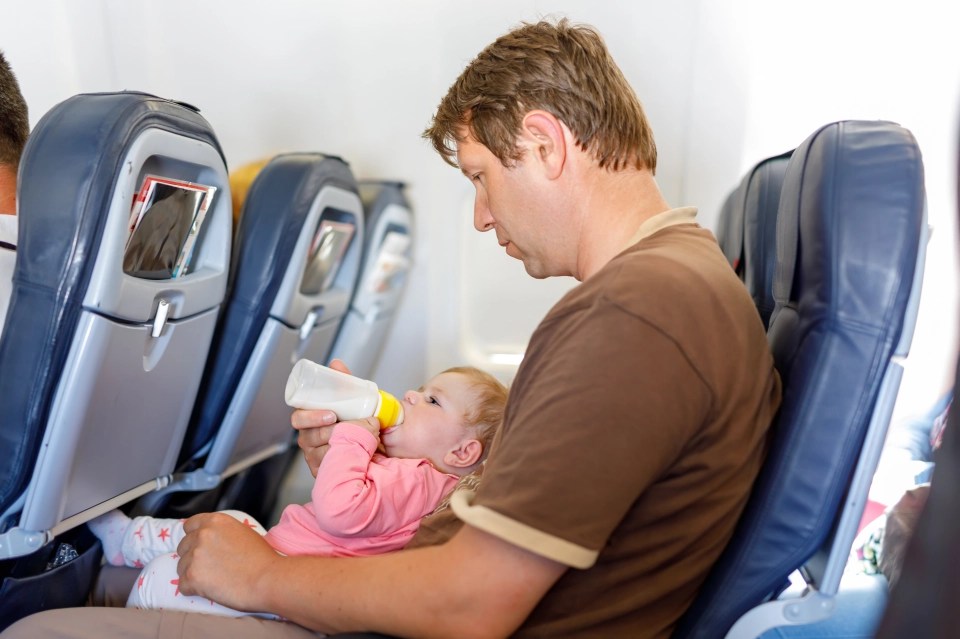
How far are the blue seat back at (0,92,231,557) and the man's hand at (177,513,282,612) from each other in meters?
0.39

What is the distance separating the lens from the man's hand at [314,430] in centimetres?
167

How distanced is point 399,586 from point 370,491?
0.51 metres

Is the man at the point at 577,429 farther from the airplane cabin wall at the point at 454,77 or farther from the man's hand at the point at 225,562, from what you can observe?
the airplane cabin wall at the point at 454,77

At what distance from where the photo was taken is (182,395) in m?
2.03

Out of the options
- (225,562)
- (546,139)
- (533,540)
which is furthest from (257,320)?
(533,540)

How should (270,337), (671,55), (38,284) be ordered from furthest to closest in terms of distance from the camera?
(671,55) → (270,337) → (38,284)

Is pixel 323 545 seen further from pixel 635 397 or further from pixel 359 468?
pixel 635 397

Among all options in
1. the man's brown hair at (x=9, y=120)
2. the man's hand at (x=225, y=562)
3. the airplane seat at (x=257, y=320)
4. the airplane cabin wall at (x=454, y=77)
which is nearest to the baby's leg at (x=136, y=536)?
the airplane seat at (x=257, y=320)

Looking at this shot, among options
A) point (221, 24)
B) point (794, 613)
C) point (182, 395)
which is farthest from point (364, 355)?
point (794, 613)

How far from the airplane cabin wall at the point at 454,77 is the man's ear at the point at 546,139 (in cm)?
176

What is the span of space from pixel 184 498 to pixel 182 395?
21.1 inches

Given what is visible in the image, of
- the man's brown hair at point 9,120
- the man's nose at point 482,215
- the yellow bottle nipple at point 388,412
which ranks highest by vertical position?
the man's brown hair at point 9,120

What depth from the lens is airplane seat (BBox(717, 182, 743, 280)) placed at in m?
2.07

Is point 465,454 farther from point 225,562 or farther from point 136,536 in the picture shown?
point 136,536
